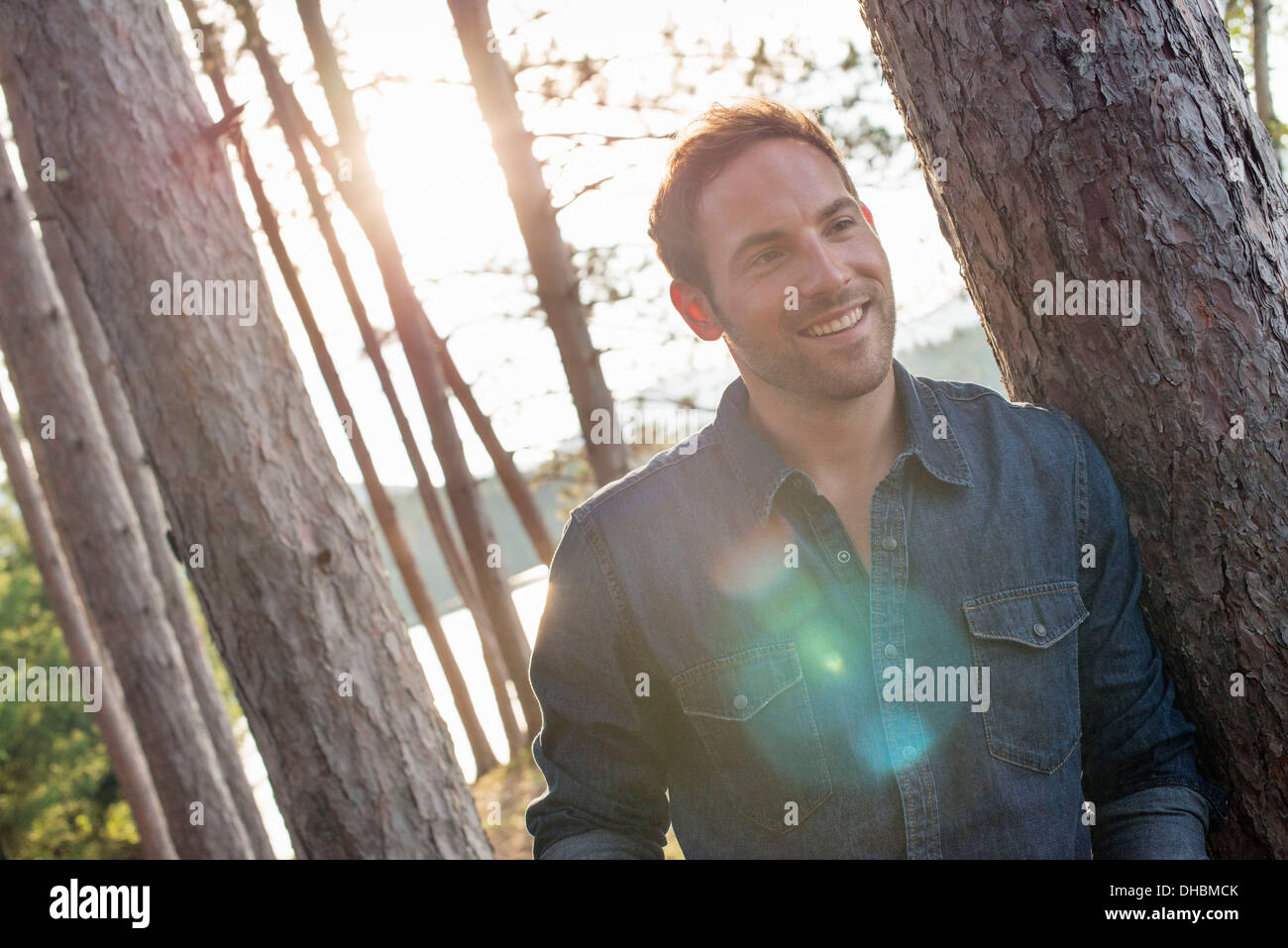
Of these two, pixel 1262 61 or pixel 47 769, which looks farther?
pixel 47 769

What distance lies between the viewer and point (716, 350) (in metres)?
10.1

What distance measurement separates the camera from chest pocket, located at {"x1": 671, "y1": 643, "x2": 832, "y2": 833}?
207cm

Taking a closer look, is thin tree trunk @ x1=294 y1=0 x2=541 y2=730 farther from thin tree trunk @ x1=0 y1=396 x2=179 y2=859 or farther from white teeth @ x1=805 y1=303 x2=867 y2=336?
white teeth @ x1=805 y1=303 x2=867 y2=336

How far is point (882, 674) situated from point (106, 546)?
6.88m

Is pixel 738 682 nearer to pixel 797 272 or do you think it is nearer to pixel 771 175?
pixel 797 272

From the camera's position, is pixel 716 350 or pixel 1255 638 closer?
pixel 1255 638

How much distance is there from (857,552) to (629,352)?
29.0 feet

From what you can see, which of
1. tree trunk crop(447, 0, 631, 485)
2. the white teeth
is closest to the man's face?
the white teeth

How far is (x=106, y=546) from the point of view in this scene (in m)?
7.30

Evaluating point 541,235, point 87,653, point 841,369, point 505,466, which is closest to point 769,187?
point 841,369

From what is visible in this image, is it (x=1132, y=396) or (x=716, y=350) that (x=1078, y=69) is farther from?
(x=716, y=350)

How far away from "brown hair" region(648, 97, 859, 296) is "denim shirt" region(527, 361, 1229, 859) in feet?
1.86
